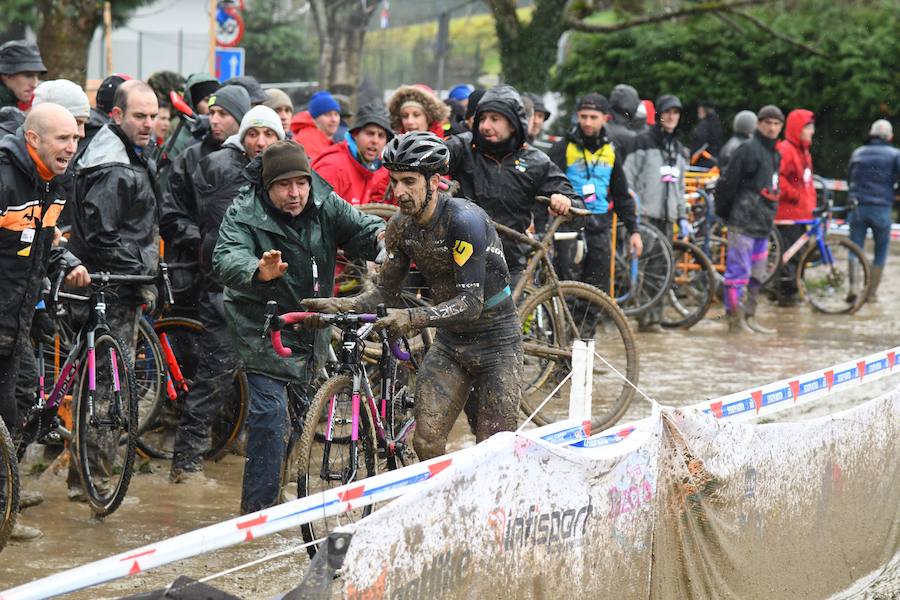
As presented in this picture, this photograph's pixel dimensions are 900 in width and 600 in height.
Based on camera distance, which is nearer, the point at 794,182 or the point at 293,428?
the point at 293,428

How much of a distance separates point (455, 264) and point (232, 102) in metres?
2.67

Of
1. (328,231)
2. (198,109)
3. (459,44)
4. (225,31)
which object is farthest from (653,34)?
(328,231)

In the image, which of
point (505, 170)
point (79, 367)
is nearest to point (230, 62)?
point (505, 170)

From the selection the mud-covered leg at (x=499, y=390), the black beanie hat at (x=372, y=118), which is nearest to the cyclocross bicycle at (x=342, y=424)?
the mud-covered leg at (x=499, y=390)

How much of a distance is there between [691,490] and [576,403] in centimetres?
56

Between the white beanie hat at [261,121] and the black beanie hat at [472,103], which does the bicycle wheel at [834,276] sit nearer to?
the black beanie hat at [472,103]

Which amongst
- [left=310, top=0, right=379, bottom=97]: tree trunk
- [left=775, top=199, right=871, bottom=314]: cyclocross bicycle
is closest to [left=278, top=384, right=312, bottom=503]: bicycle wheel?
[left=775, top=199, right=871, bottom=314]: cyclocross bicycle

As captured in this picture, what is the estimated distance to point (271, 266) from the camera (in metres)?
5.59

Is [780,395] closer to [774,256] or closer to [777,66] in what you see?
[774,256]

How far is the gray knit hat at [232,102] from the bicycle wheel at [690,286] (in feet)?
19.6

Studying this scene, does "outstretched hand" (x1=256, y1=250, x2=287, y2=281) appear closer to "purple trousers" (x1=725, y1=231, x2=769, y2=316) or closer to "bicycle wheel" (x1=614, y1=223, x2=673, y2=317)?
"bicycle wheel" (x1=614, y1=223, x2=673, y2=317)

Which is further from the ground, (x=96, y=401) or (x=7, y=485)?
(x=96, y=401)

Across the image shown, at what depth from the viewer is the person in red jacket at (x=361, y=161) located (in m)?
8.37

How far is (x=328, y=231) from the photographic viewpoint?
627 cm
